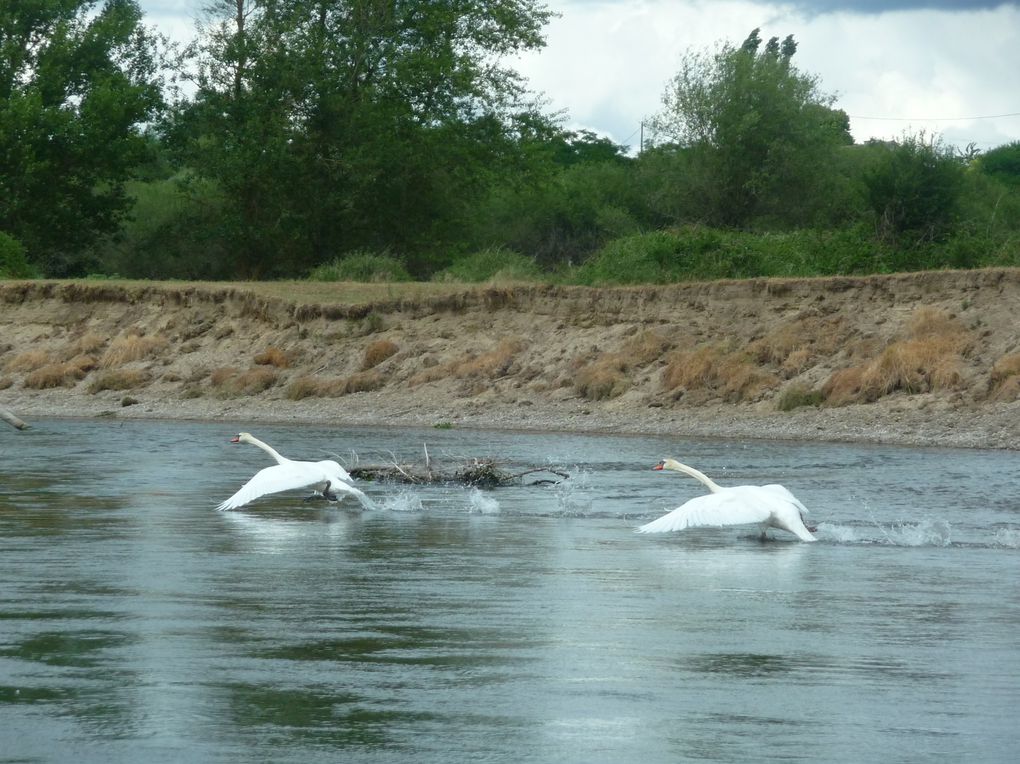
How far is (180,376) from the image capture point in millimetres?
41125

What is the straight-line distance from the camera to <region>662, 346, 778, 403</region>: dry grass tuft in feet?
111

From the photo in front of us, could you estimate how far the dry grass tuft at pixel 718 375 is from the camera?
33938 millimetres

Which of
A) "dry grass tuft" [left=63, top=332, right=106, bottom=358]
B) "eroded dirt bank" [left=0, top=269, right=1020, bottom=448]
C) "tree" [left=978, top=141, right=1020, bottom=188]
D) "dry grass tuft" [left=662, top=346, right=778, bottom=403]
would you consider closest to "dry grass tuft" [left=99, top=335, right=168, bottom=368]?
"eroded dirt bank" [left=0, top=269, right=1020, bottom=448]

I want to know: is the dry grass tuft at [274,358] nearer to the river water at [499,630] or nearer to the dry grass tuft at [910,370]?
the dry grass tuft at [910,370]

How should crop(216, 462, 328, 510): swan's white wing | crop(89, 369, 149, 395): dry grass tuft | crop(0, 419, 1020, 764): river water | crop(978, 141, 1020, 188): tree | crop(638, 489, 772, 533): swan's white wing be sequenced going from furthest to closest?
crop(978, 141, 1020, 188): tree, crop(89, 369, 149, 395): dry grass tuft, crop(216, 462, 328, 510): swan's white wing, crop(638, 489, 772, 533): swan's white wing, crop(0, 419, 1020, 764): river water

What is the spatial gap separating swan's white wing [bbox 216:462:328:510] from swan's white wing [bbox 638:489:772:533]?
13.2 feet

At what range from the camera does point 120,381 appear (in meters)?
41.3

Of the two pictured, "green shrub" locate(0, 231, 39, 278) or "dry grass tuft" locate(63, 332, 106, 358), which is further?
"green shrub" locate(0, 231, 39, 278)

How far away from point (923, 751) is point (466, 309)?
34.8m

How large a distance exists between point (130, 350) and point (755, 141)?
83.4ft

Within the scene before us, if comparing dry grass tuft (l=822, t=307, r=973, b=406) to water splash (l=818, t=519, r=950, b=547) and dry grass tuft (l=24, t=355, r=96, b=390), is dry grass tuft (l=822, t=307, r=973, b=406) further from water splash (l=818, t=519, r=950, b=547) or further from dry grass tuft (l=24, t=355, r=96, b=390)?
dry grass tuft (l=24, t=355, r=96, b=390)

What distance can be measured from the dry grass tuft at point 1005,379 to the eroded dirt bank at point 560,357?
0.04m

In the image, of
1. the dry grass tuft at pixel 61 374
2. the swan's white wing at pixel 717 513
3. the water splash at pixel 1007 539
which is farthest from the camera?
the dry grass tuft at pixel 61 374

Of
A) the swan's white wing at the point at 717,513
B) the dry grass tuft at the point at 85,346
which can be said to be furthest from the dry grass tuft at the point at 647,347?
the swan's white wing at the point at 717,513
